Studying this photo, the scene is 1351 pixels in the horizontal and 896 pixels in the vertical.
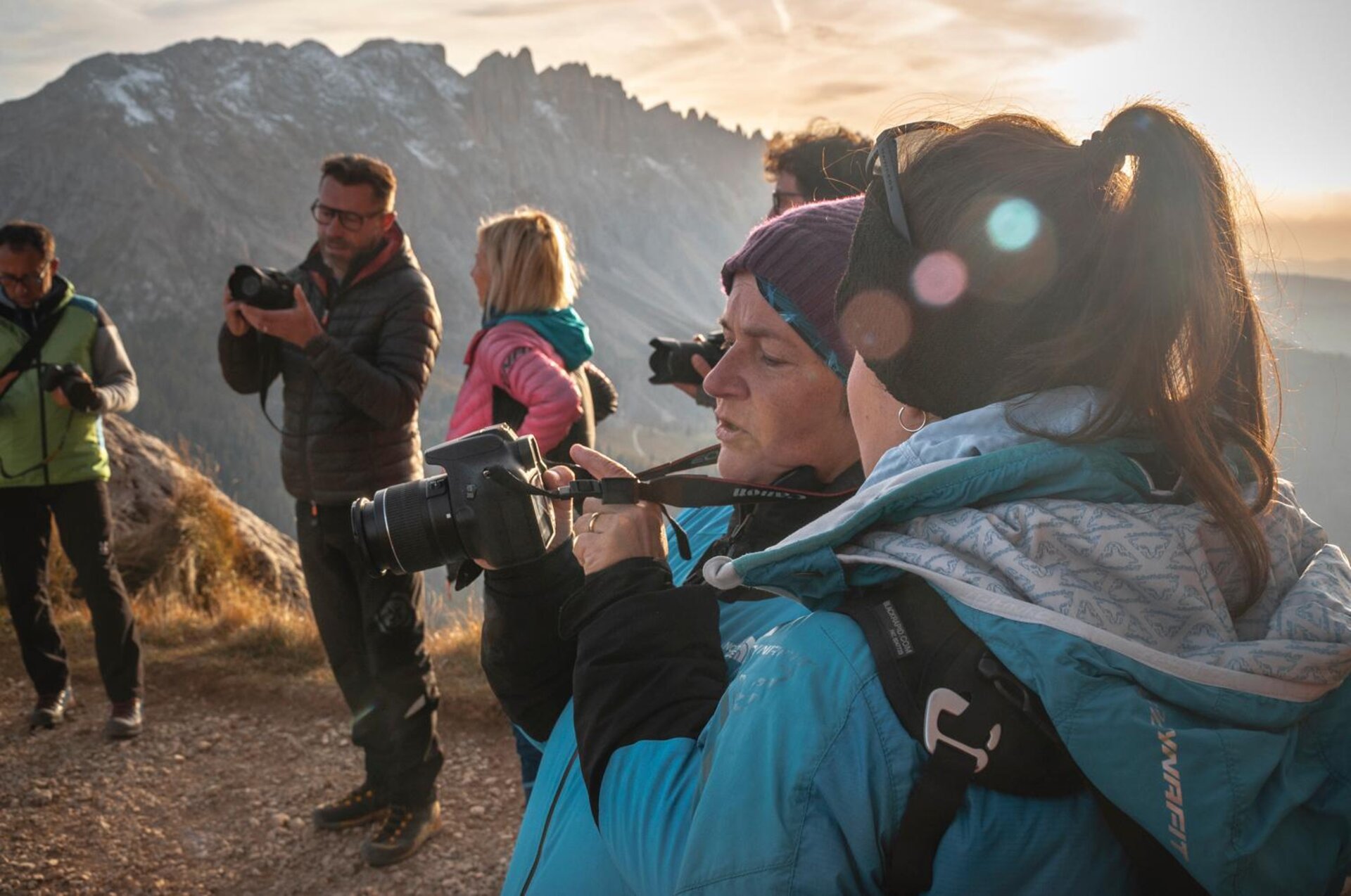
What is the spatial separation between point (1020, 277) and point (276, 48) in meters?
190

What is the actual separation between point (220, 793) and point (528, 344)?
2.64m

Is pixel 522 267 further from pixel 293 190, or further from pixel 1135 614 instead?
pixel 293 190

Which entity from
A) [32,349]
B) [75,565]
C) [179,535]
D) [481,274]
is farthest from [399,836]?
[179,535]

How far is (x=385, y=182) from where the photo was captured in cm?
351

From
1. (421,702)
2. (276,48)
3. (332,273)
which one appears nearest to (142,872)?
(421,702)

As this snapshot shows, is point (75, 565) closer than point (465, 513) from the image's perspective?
No

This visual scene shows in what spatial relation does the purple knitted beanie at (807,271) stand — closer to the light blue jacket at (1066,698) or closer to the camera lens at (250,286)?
the light blue jacket at (1066,698)

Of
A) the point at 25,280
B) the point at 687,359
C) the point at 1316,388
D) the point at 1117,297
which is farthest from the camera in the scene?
the point at 25,280

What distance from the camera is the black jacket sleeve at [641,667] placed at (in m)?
1.03

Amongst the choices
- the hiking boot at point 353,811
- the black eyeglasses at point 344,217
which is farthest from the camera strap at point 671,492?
the hiking boot at point 353,811

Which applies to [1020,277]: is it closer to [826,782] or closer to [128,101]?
[826,782]

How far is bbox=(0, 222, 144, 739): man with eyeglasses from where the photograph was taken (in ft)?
13.1

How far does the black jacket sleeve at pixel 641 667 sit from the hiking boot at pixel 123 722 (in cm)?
411

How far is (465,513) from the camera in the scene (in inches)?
60.9
